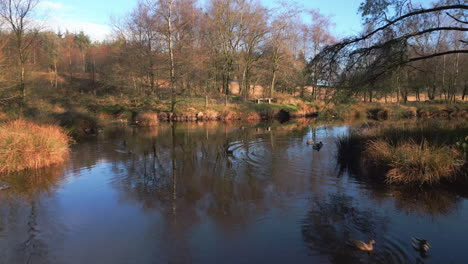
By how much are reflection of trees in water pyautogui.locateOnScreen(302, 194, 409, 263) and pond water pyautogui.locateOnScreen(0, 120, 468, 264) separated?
0.07 ft

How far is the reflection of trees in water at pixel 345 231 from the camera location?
5355mm

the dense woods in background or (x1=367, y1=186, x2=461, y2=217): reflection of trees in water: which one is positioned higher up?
the dense woods in background

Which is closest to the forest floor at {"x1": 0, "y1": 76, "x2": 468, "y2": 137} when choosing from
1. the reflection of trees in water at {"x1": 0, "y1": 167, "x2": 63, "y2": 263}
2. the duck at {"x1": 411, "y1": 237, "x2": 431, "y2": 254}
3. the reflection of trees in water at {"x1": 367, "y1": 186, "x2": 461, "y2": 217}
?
the reflection of trees in water at {"x1": 0, "y1": 167, "x2": 63, "y2": 263}

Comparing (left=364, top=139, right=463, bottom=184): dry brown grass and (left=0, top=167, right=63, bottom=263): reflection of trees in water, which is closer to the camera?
(left=0, top=167, right=63, bottom=263): reflection of trees in water

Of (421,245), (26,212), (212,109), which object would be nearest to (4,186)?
(26,212)

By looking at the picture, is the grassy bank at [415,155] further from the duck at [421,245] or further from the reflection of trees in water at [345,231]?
the duck at [421,245]

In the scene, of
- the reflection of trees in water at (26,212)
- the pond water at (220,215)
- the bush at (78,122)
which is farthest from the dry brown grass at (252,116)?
the reflection of trees in water at (26,212)

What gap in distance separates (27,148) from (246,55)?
2919 centimetres

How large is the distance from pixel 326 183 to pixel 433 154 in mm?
3188

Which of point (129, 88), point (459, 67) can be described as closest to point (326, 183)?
point (129, 88)

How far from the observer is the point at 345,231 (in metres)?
6.31

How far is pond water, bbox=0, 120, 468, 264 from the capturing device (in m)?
5.62

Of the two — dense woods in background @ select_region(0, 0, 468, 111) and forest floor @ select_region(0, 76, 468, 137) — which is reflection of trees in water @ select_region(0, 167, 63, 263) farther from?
forest floor @ select_region(0, 76, 468, 137)

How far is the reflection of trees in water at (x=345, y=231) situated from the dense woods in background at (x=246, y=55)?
4.86m
